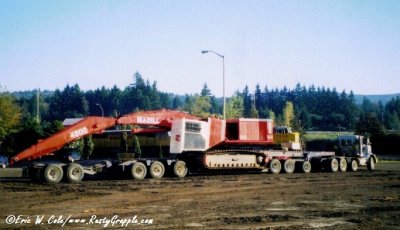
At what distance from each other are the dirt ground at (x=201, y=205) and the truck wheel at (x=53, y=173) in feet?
2.24

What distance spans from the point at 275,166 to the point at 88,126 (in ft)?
38.6

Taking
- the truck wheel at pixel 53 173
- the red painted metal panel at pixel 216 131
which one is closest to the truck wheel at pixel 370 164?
the red painted metal panel at pixel 216 131

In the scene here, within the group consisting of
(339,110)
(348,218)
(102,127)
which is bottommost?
(348,218)

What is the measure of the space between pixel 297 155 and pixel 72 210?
1794cm

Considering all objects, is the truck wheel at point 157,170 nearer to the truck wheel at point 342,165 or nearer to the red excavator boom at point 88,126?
the red excavator boom at point 88,126

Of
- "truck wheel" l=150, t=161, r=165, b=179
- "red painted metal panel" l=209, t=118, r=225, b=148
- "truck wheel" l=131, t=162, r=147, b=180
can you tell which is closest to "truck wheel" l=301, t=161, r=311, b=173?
"red painted metal panel" l=209, t=118, r=225, b=148

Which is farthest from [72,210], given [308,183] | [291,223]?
[308,183]

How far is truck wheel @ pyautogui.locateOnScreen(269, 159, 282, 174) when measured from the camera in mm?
26141

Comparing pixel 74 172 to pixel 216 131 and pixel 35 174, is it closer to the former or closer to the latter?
pixel 35 174

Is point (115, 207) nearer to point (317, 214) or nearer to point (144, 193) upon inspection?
point (144, 193)

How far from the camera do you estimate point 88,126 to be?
20.8 m

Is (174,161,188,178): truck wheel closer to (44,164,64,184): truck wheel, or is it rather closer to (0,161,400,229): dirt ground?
(0,161,400,229): dirt ground

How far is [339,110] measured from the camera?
18600cm

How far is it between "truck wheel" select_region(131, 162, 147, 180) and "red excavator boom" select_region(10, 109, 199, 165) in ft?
7.05
